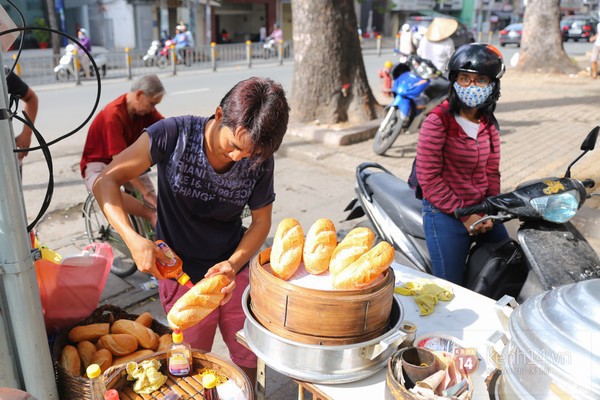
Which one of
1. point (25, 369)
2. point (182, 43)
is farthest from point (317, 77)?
point (182, 43)

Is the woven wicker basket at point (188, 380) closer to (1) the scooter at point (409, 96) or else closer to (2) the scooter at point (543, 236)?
(2) the scooter at point (543, 236)

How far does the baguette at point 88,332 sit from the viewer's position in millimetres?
2381

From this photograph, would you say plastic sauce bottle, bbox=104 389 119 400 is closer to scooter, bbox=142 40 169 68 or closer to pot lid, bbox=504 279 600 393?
pot lid, bbox=504 279 600 393

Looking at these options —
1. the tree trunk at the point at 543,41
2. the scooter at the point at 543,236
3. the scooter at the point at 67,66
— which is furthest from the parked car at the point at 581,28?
the scooter at the point at 543,236

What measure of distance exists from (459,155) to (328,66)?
5453mm

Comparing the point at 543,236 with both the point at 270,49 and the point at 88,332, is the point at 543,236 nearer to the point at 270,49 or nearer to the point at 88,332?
the point at 88,332

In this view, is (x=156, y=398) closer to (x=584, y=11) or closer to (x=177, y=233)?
(x=177, y=233)

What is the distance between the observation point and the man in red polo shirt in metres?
3.48

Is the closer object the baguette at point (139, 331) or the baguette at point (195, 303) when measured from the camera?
the baguette at point (195, 303)

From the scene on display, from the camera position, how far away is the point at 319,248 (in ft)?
5.68

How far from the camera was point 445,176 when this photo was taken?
9.02ft

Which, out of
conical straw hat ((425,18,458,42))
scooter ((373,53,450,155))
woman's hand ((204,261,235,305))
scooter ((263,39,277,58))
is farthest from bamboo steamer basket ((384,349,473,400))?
scooter ((263,39,277,58))

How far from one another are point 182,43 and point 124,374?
1990cm

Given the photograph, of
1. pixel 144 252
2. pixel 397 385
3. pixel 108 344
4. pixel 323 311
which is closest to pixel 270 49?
pixel 108 344
